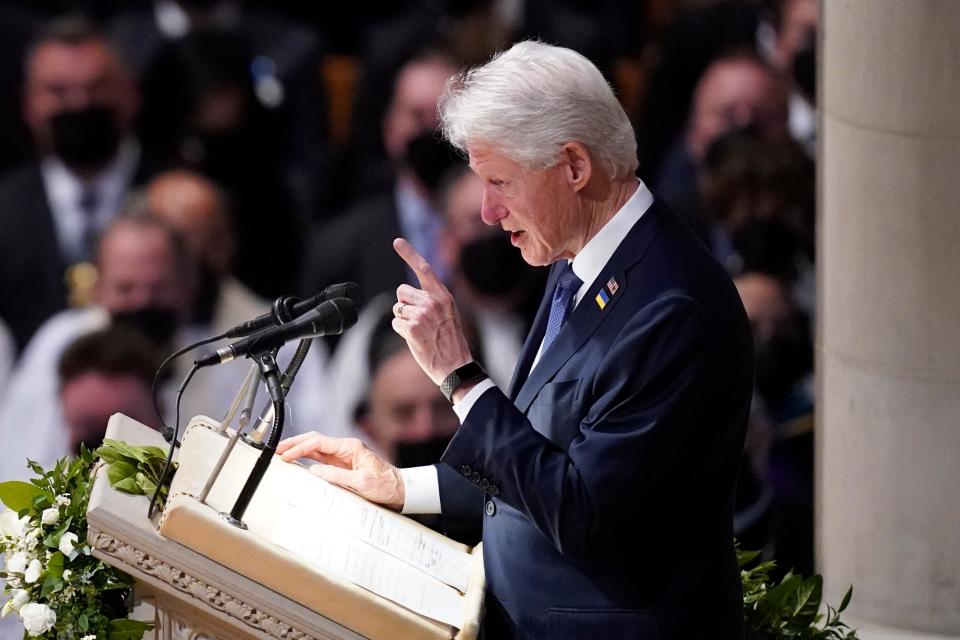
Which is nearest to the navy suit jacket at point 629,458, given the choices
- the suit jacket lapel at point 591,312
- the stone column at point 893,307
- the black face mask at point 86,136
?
the suit jacket lapel at point 591,312

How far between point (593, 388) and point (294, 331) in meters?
0.50

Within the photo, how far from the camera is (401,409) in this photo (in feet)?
20.6

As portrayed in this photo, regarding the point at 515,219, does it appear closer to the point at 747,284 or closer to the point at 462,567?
the point at 462,567

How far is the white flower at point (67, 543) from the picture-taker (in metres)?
2.91

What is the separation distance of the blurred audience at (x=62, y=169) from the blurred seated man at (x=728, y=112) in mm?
2173

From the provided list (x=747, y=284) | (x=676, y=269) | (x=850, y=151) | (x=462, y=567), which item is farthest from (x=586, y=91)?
(x=747, y=284)

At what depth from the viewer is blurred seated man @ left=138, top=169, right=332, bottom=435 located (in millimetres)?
6371

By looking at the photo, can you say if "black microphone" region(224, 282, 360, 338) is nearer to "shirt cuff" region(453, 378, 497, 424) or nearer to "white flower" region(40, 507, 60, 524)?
"shirt cuff" region(453, 378, 497, 424)

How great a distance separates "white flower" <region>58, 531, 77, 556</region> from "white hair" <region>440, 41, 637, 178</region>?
99 cm

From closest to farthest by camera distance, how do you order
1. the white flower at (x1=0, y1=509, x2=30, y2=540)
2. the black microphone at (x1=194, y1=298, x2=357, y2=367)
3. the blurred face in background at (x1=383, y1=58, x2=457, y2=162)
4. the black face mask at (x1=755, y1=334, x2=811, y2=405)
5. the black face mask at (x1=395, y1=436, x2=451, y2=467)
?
the black microphone at (x1=194, y1=298, x2=357, y2=367) → the white flower at (x1=0, y1=509, x2=30, y2=540) → the black face mask at (x1=395, y1=436, x2=451, y2=467) → the black face mask at (x1=755, y1=334, x2=811, y2=405) → the blurred face in background at (x1=383, y1=58, x2=457, y2=162)

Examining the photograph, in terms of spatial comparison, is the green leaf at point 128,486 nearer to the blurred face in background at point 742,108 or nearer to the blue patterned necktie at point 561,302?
the blue patterned necktie at point 561,302

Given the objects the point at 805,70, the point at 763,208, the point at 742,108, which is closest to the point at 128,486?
the point at 763,208

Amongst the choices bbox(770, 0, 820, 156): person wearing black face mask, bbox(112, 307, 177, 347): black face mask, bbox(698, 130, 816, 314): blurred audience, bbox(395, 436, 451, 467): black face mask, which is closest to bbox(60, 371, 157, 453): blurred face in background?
bbox(112, 307, 177, 347): black face mask

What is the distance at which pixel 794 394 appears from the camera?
6.34 m
